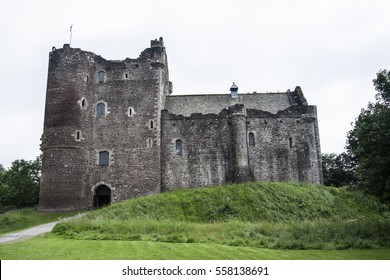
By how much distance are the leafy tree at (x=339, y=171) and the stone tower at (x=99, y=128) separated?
94.0 feet

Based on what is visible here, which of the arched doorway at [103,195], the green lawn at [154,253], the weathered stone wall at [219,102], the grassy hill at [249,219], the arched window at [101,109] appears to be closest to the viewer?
the green lawn at [154,253]

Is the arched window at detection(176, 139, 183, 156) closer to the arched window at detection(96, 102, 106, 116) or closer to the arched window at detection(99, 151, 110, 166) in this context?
the arched window at detection(99, 151, 110, 166)

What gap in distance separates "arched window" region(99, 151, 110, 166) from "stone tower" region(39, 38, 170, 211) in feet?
0.31

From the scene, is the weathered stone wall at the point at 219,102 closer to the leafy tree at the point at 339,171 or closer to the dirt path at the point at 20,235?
the leafy tree at the point at 339,171

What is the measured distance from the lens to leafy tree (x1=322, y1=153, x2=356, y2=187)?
180 ft

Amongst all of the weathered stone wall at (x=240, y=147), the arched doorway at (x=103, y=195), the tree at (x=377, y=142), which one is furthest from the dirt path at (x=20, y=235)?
the tree at (x=377, y=142)

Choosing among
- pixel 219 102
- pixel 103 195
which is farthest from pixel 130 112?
pixel 219 102

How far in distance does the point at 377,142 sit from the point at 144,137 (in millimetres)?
22385

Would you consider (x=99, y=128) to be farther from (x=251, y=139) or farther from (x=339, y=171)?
(x=339, y=171)

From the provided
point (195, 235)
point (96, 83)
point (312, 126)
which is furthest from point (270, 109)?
point (195, 235)

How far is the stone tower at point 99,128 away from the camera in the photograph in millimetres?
36188

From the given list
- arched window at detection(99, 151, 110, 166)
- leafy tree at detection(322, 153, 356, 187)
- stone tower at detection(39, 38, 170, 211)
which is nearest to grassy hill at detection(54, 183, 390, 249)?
stone tower at detection(39, 38, 170, 211)

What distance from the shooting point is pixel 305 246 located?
1803cm
